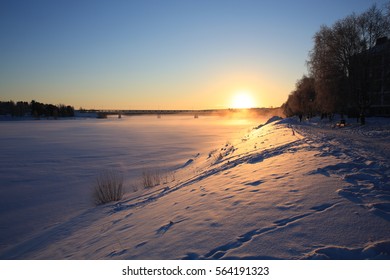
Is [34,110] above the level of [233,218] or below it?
above

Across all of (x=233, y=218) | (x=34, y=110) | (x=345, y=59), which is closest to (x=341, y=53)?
(x=345, y=59)

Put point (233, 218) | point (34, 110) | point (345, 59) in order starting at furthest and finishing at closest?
point (34, 110) → point (345, 59) → point (233, 218)

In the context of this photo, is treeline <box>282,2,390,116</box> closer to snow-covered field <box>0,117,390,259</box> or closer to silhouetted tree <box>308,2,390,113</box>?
silhouetted tree <box>308,2,390,113</box>

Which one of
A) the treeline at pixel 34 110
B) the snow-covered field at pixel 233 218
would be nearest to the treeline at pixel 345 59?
the snow-covered field at pixel 233 218

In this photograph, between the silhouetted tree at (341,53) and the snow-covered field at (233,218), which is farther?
the silhouetted tree at (341,53)

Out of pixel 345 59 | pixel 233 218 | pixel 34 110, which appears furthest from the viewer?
pixel 34 110

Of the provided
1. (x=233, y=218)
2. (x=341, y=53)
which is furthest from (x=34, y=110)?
(x=233, y=218)

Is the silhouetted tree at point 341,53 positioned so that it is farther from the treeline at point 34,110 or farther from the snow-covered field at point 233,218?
the treeline at point 34,110

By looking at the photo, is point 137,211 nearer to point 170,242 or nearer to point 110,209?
point 110,209

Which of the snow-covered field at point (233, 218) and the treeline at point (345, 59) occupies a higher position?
the treeline at point (345, 59)

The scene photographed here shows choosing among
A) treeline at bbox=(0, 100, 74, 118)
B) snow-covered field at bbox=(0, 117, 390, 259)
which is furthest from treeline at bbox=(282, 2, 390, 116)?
treeline at bbox=(0, 100, 74, 118)

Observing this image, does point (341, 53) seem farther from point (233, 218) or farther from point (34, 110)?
point (34, 110)

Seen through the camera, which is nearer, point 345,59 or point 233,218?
point 233,218
